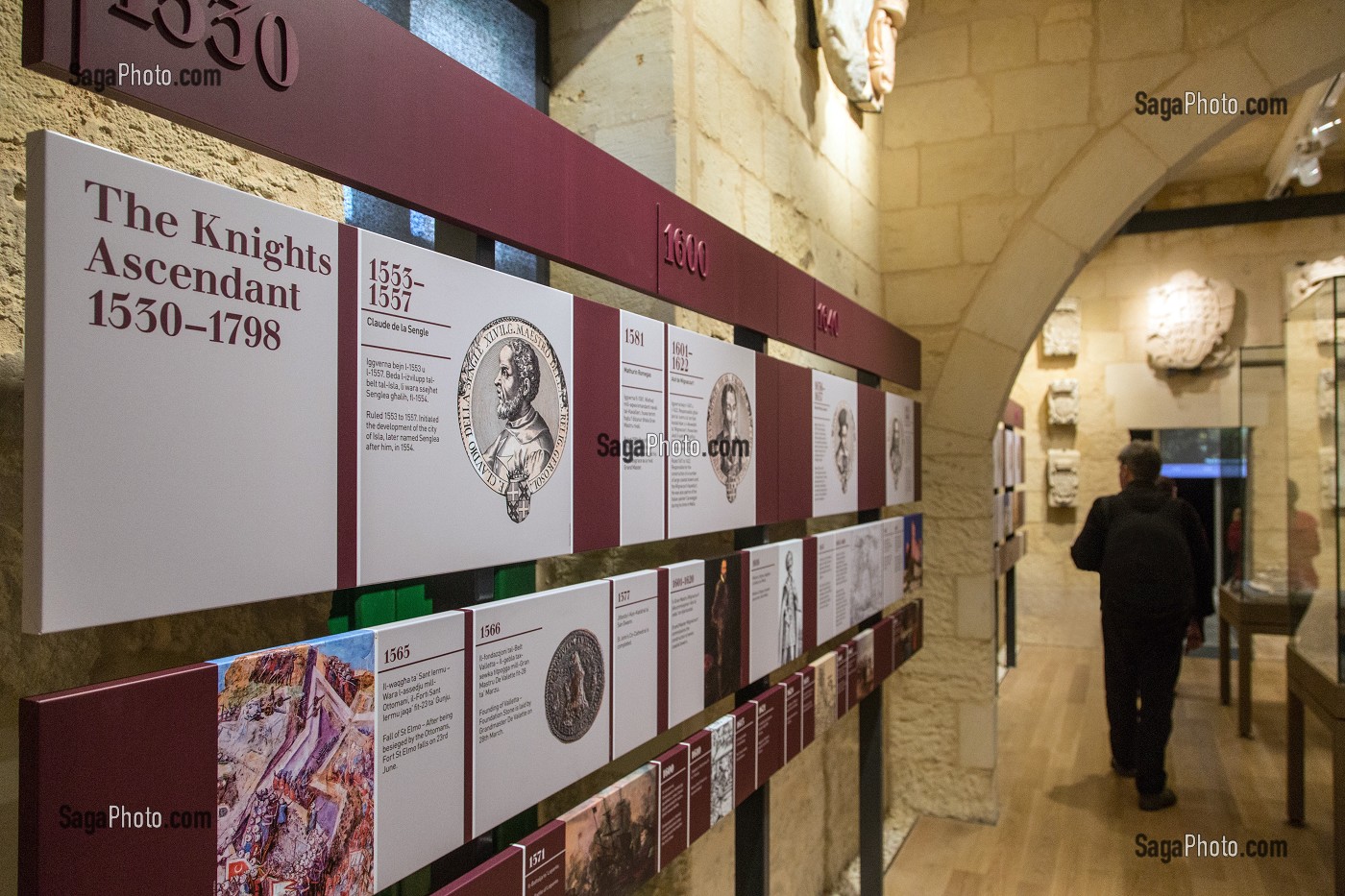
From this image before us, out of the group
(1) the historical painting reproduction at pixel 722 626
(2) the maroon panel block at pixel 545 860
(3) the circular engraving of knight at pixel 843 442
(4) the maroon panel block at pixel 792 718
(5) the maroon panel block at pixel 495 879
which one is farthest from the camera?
(3) the circular engraving of knight at pixel 843 442

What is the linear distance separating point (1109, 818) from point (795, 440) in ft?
9.61

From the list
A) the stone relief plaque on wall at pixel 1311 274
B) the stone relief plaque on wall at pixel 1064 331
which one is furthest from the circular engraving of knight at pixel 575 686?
the stone relief plaque on wall at pixel 1311 274

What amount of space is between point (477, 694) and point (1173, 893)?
3.26 metres

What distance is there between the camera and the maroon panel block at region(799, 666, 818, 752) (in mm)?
2170

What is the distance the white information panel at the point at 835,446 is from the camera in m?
2.37

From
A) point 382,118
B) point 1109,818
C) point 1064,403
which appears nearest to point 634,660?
point 382,118

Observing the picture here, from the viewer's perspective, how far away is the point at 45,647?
3.45 feet

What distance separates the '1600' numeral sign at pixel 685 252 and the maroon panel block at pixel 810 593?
80cm

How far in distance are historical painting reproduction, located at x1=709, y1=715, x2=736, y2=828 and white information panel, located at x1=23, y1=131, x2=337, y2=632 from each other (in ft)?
3.31

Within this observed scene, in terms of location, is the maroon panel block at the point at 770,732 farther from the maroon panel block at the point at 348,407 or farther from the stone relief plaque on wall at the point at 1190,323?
the stone relief plaque on wall at the point at 1190,323

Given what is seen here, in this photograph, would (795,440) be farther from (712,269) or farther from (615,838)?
(615,838)

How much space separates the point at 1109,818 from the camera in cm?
400

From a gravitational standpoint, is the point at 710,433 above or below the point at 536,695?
above

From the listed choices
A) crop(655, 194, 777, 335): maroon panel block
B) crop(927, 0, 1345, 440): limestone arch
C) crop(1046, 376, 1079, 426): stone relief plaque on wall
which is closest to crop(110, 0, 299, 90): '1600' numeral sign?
crop(655, 194, 777, 335): maroon panel block
